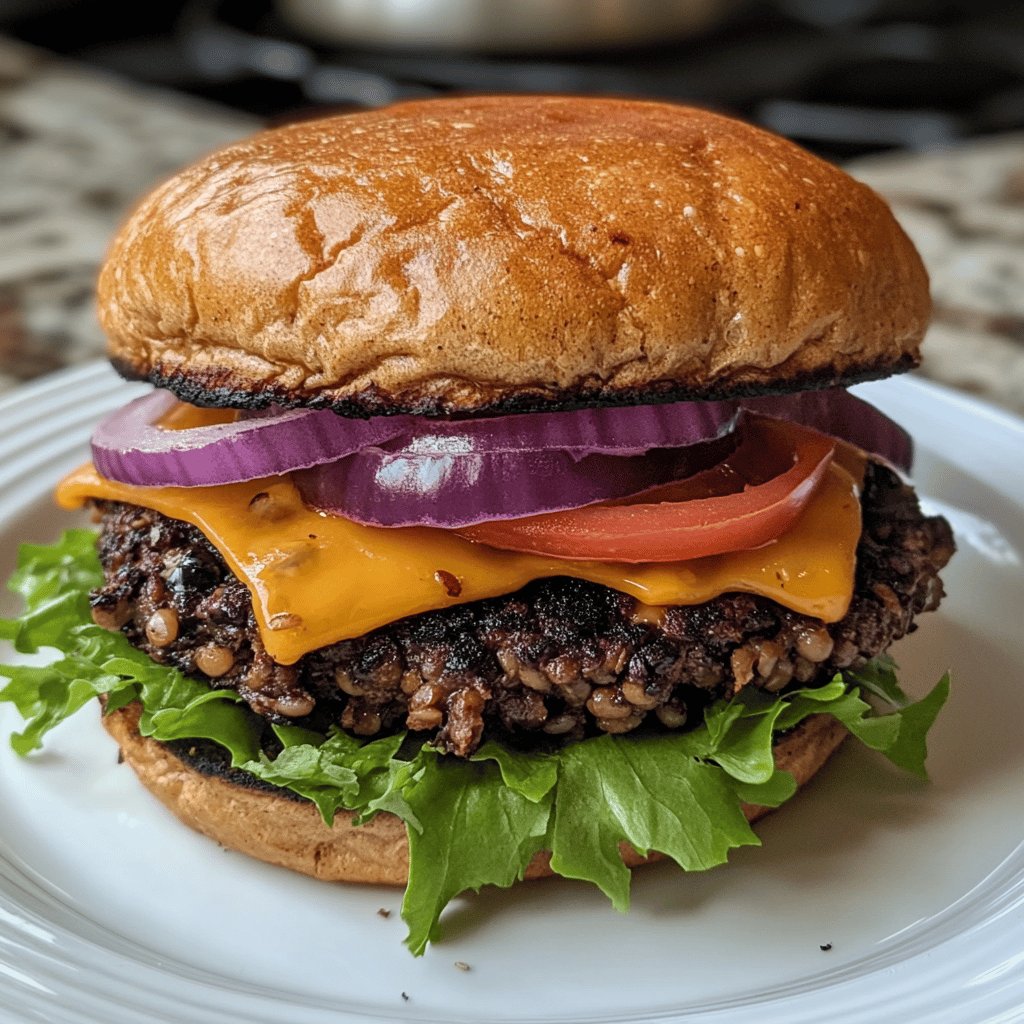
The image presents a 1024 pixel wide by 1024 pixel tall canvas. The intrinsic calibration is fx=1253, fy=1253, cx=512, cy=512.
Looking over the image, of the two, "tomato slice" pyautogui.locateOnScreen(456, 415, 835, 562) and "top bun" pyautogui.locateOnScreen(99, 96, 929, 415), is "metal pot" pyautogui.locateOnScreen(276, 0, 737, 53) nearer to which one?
"top bun" pyautogui.locateOnScreen(99, 96, 929, 415)

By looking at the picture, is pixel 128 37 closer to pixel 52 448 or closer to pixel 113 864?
pixel 52 448

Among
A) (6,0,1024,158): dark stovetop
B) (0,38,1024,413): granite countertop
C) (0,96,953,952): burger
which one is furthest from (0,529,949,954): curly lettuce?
(6,0,1024,158): dark stovetop

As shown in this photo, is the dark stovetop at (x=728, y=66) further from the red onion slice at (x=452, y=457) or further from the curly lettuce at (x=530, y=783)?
the curly lettuce at (x=530, y=783)

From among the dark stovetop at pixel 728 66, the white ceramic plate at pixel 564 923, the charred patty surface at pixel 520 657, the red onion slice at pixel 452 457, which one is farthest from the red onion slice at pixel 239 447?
the dark stovetop at pixel 728 66

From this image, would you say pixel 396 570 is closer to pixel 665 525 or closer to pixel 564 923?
pixel 665 525

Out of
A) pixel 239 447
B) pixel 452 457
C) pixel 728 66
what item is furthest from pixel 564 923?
pixel 728 66

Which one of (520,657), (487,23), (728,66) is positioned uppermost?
(520,657)
